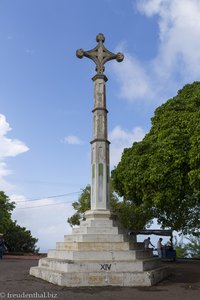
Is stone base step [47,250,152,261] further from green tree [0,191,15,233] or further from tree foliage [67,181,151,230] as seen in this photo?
green tree [0,191,15,233]

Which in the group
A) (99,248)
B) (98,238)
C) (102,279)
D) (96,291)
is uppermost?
(98,238)

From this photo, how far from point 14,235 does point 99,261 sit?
2561cm

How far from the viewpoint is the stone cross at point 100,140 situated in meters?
13.7

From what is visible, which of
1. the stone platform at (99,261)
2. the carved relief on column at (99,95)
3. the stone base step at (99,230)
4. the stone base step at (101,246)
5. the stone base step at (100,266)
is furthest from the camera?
the carved relief on column at (99,95)

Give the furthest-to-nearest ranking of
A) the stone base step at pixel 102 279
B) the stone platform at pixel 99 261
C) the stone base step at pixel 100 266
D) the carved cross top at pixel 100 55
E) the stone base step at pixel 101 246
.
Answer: the carved cross top at pixel 100 55 → the stone base step at pixel 101 246 → the stone base step at pixel 100 266 → the stone platform at pixel 99 261 → the stone base step at pixel 102 279

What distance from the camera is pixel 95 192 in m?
13.7

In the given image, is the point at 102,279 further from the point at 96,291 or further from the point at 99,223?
the point at 99,223

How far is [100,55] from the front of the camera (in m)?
15.3

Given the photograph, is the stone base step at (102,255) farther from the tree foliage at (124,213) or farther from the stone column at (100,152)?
the tree foliage at (124,213)

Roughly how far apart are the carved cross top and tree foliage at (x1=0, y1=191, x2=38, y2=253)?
22108 mm

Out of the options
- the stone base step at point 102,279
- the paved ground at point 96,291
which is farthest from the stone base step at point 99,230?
the paved ground at point 96,291

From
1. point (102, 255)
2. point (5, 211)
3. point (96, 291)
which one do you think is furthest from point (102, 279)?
point (5, 211)

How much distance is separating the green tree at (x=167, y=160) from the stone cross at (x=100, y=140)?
2.39 meters

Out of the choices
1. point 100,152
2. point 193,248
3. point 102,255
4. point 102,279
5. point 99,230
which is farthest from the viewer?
point 193,248
